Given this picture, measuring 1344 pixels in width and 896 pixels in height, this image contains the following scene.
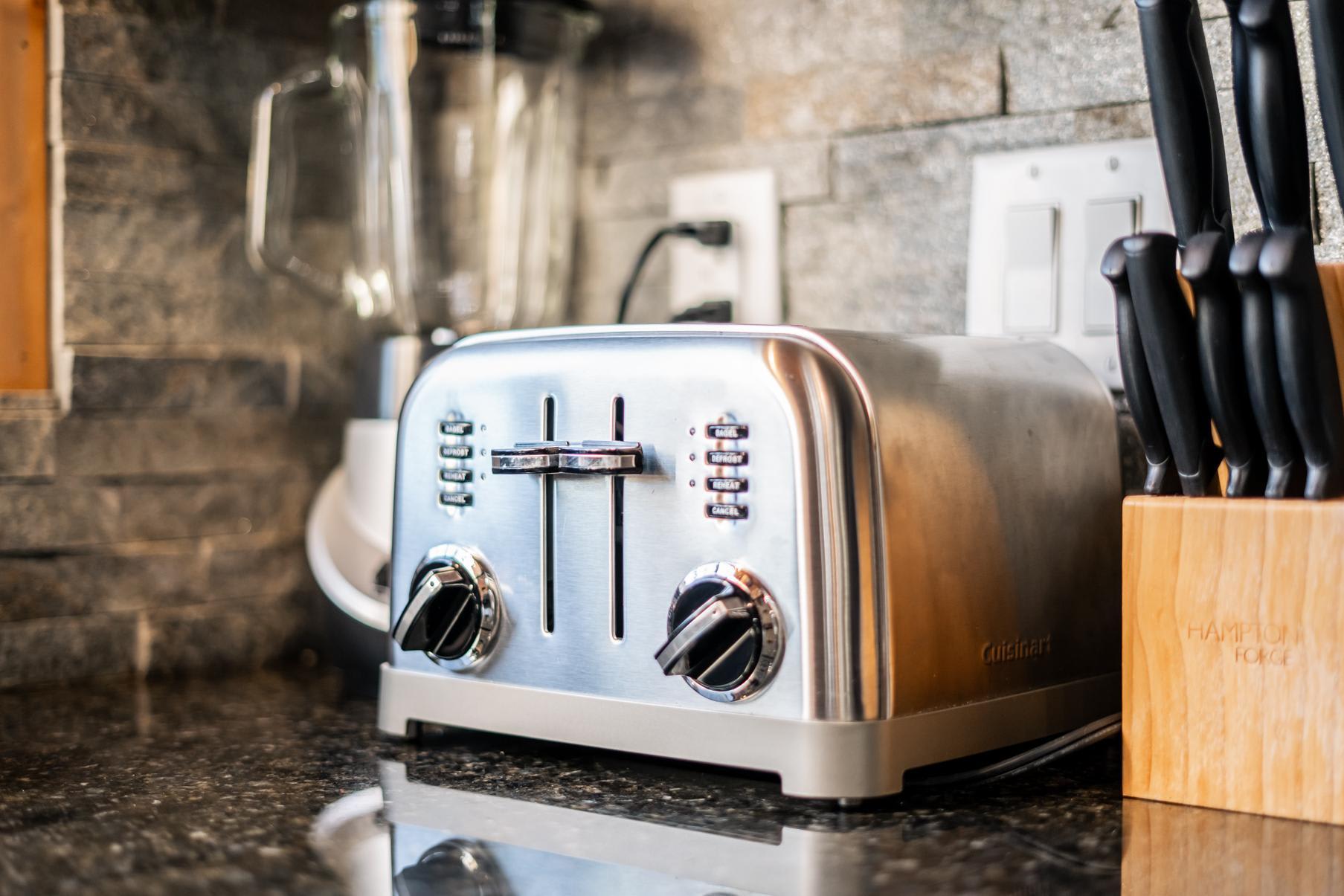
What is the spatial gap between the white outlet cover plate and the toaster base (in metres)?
0.26

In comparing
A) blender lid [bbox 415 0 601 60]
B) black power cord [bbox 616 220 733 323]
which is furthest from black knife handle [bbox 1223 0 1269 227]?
blender lid [bbox 415 0 601 60]

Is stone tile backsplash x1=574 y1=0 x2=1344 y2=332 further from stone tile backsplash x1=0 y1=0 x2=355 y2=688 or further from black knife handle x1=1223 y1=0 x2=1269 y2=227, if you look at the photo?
stone tile backsplash x1=0 y1=0 x2=355 y2=688

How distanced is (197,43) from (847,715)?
85cm

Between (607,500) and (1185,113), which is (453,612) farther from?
(1185,113)

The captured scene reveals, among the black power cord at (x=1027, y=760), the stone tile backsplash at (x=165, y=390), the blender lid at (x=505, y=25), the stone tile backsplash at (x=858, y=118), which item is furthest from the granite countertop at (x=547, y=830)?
the blender lid at (x=505, y=25)

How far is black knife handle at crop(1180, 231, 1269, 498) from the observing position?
69 cm

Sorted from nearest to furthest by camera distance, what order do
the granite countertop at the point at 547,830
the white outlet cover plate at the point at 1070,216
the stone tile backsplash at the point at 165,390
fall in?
the granite countertop at the point at 547,830 → the white outlet cover plate at the point at 1070,216 → the stone tile backsplash at the point at 165,390

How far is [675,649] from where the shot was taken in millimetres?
720

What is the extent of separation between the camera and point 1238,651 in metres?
0.70

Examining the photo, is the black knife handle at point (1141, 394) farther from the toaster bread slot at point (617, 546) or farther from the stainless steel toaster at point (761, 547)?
the toaster bread slot at point (617, 546)

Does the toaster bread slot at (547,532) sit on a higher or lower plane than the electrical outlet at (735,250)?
lower

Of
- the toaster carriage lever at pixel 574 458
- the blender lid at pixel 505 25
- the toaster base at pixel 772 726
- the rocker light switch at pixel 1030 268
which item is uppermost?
the blender lid at pixel 505 25

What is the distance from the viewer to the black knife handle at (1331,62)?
0.69m

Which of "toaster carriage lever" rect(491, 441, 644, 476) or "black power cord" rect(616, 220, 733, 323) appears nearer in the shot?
"toaster carriage lever" rect(491, 441, 644, 476)
